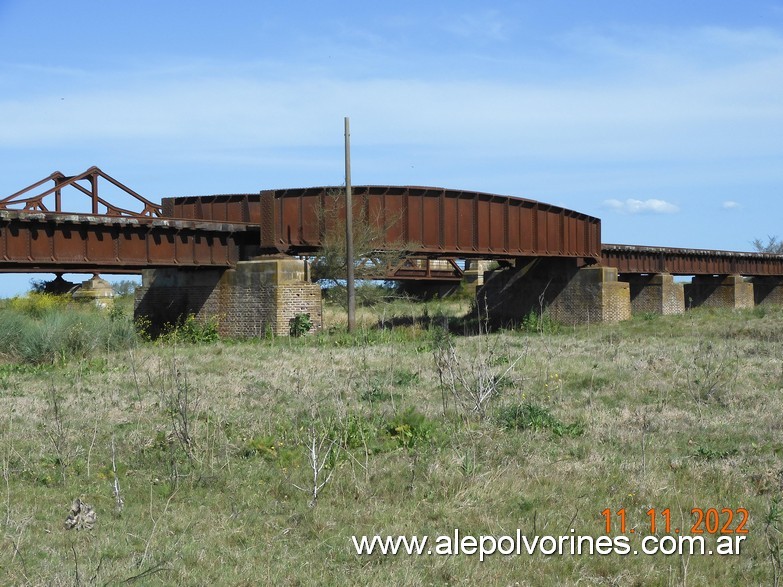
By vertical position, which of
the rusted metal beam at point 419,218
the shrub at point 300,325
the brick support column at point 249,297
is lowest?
the shrub at point 300,325

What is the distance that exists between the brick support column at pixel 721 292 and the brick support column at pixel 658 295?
5.01m

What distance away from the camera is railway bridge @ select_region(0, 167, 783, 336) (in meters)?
25.5

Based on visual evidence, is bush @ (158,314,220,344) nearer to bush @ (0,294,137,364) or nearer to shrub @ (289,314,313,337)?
shrub @ (289,314,313,337)

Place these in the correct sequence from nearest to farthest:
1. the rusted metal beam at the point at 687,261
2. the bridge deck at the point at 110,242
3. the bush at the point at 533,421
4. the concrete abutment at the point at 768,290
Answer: the bush at the point at 533,421, the bridge deck at the point at 110,242, the rusted metal beam at the point at 687,261, the concrete abutment at the point at 768,290

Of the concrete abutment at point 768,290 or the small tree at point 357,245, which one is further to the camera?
the concrete abutment at point 768,290

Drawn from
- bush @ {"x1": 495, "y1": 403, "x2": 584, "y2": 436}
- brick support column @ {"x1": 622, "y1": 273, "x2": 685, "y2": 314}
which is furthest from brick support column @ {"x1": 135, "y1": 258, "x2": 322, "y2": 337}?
brick support column @ {"x1": 622, "y1": 273, "x2": 685, "y2": 314}

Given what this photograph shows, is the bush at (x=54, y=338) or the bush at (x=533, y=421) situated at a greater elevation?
the bush at (x=54, y=338)

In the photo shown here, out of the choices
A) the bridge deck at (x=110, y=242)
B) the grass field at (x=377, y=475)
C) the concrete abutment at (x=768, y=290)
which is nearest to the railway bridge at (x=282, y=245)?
the bridge deck at (x=110, y=242)

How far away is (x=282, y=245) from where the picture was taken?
2858 centimetres

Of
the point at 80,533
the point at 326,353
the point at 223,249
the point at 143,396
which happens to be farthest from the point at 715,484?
the point at 223,249

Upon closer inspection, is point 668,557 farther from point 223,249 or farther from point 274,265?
point 223,249

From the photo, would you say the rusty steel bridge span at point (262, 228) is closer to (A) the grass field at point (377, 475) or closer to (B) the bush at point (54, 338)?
(B) the bush at point (54, 338)

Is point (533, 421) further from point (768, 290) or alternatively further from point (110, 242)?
point (768, 290)

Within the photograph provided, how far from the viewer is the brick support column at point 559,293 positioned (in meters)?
38.7
